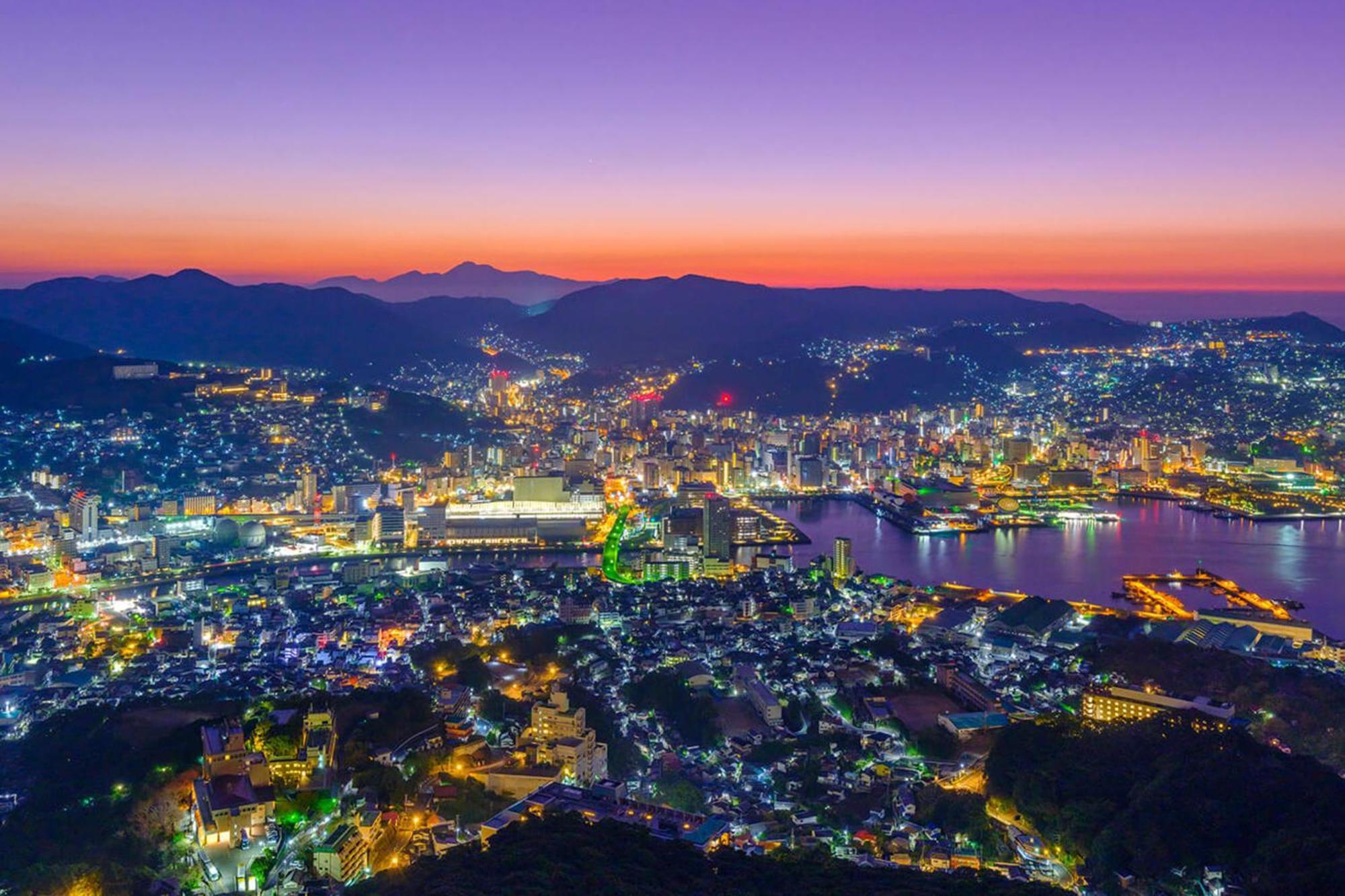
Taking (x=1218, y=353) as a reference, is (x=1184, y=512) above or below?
below

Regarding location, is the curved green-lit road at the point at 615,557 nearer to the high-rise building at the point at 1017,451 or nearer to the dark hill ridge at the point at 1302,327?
the high-rise building at the point at 1017,451

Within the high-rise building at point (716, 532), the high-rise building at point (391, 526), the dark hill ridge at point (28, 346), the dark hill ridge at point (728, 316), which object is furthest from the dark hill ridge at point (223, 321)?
the high-rise building at point (716, 532)

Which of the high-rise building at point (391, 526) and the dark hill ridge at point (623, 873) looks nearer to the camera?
the dark hill ridge at point (623, 873)

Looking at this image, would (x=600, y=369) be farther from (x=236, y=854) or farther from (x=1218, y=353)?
(x=236, y=854)

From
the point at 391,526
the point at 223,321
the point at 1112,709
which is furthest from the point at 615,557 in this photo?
the point at 223,321

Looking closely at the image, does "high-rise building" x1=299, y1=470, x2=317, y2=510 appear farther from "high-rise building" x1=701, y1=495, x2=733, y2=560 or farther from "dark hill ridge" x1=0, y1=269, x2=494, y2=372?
"dark hill ridge" x1=0, y1=269, x2=494, y2=372

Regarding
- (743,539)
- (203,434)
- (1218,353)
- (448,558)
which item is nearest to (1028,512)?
(743,539)

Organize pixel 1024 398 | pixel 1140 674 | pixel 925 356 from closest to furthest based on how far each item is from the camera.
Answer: pixel 1140 674 < pixel 1024 398 < pixel 925 356
